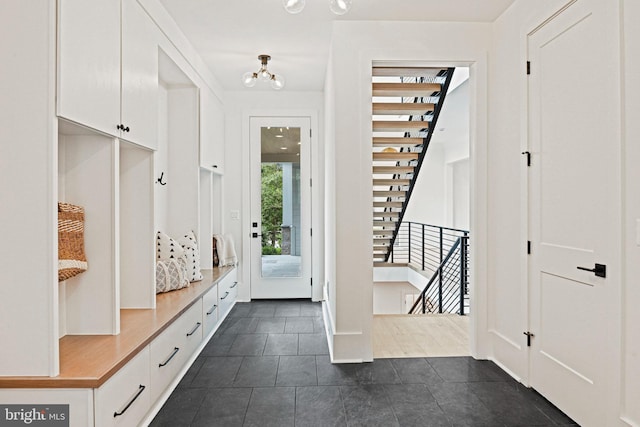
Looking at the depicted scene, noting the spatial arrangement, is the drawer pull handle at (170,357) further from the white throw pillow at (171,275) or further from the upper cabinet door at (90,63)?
the upper cabinet door at (90,63)

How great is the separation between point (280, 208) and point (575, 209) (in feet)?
11.4

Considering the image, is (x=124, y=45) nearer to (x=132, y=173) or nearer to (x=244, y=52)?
(x=132, y=173)

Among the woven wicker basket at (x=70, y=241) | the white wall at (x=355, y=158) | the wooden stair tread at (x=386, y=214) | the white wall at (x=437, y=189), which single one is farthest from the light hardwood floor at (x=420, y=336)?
the white wall at (x=437, y=189)

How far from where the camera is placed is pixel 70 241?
2.05 metres

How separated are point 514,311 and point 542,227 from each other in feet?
2.25

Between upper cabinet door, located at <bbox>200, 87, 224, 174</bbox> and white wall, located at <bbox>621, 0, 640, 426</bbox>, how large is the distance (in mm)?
3390

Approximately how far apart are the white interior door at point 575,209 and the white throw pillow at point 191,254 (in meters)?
2.78

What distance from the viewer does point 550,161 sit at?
2389 mm

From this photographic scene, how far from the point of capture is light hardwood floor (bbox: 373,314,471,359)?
3207 millimetres

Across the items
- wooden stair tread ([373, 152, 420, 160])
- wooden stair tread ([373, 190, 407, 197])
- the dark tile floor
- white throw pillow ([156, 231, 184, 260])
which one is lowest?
the dark tile floor

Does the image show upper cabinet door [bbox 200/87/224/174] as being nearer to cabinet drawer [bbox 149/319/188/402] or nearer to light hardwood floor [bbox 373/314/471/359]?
cabinet drawer [bbox 149/319/188/402]

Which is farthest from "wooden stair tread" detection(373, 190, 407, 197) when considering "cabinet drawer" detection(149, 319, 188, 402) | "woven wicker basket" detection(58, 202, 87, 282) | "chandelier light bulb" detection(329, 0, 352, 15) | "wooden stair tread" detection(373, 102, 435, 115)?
"woven wicker basket" detection(58, 202, 87, 282)

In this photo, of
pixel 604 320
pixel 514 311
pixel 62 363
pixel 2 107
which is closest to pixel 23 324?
pixel 62 363

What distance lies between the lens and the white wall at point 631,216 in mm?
1746
